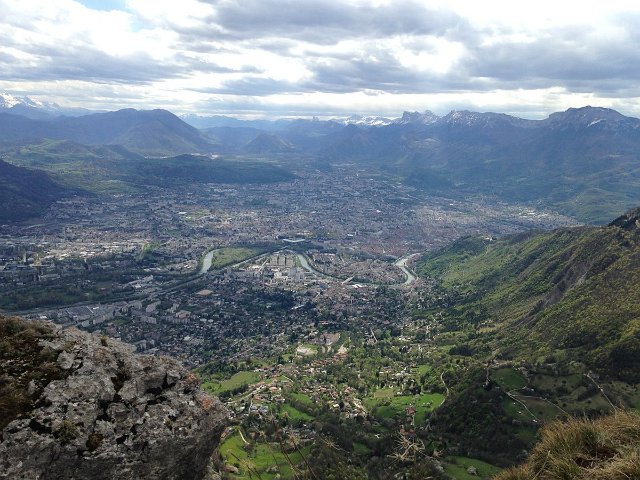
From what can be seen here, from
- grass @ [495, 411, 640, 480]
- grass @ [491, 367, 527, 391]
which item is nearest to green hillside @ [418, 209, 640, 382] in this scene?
grass @ [491, 367, 527, 391]

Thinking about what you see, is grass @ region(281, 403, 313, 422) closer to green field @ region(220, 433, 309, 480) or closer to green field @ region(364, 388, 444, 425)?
green field @ region(364, 388, 444, 425)

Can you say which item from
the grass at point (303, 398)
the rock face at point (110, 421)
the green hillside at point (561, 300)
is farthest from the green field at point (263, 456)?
the green hillside at point (561, 300)

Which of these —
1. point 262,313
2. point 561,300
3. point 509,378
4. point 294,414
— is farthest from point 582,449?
point 262,313

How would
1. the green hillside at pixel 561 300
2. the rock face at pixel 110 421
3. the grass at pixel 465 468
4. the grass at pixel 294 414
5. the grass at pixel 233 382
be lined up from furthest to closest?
the grass at pixel 233 382
the grass at pixel 294 414
the green hillside at pixel 561 300
the grass at pixel 465 468
the rock face at pixel 110 421

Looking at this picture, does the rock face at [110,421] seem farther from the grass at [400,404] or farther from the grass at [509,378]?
the grass at [509,378]

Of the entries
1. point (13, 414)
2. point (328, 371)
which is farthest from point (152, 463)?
point (328, 371)

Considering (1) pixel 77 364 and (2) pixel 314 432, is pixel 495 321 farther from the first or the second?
(1) pixel 77 364
